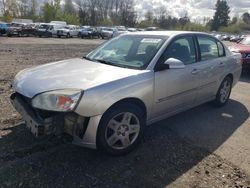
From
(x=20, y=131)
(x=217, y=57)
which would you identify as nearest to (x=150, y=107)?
(x=20, y=131)

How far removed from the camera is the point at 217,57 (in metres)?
5.36

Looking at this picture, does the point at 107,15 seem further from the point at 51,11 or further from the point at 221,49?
the point at 221,49

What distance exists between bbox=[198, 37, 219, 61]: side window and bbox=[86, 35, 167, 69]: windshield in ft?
3.40

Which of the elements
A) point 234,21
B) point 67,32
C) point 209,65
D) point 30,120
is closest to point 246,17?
point 234,21

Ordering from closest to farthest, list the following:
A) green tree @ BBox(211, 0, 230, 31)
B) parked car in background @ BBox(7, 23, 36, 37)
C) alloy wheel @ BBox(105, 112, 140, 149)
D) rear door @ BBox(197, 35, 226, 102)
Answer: alloy wheel @ BBox(105, 112, 140, 149)
rear door @ BBox(197, 35, 226, 102)
parked car in background @ BBox(7, 23, 36, 37)
green tree @ BBox(211, 0, 230, 31)

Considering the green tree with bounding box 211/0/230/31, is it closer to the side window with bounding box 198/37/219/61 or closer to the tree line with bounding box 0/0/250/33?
the tree line with bounding box 0/0/250/33

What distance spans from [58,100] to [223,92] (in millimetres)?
3948

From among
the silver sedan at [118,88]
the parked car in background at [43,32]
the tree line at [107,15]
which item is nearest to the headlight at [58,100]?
the silver sedan at [118,88]

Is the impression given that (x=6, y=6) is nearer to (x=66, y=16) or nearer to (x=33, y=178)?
(x=66, y=16)

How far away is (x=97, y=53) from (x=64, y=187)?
2440mm

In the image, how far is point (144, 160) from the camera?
351cm

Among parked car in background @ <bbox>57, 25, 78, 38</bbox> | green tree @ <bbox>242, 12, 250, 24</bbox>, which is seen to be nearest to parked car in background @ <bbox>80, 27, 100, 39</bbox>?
parked car in background @ <bbox>57, 25, 78, 38</bbox>

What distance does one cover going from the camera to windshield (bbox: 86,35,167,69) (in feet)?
12.9

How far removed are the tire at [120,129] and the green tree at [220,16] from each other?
9874 centimetres
